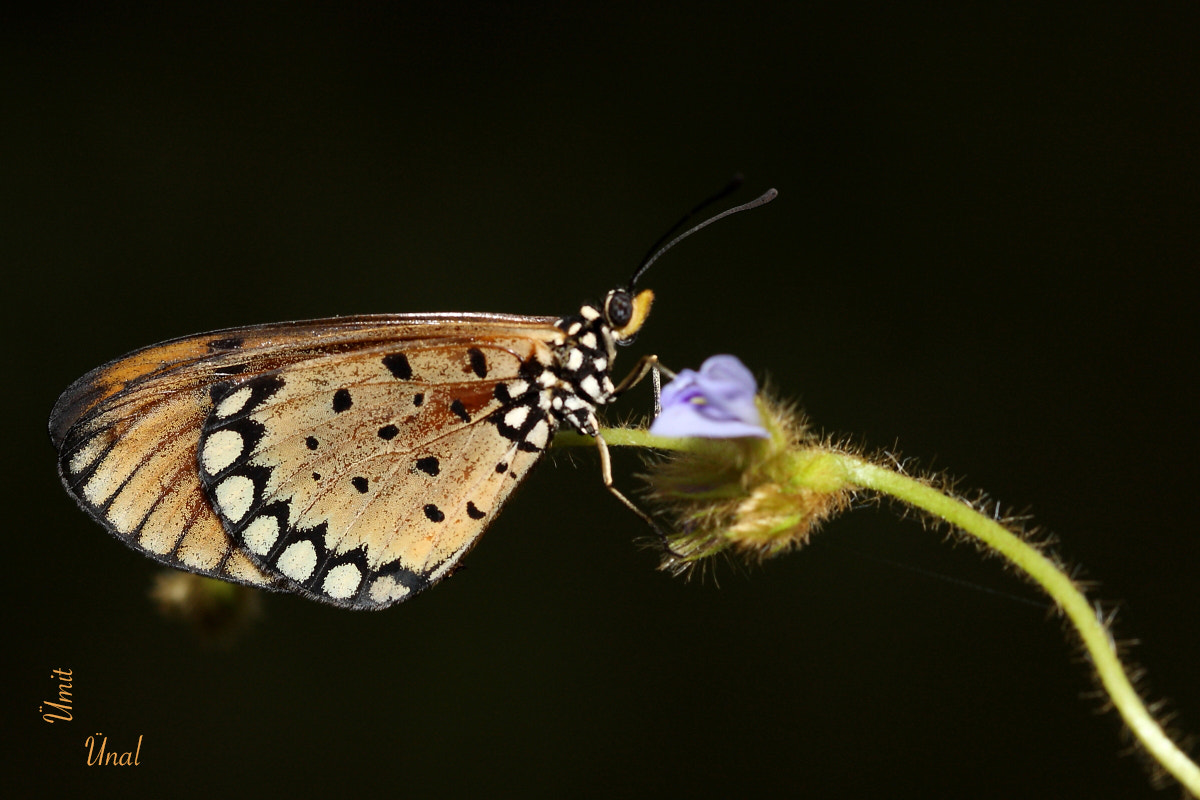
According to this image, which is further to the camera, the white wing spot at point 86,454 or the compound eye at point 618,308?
the compound eye at point 618,308

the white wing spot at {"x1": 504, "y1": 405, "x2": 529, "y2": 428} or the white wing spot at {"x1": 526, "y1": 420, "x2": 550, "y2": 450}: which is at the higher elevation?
the white wing spot at {"x1": 504, "y1": 405, "x2": 529, "y2": 428}

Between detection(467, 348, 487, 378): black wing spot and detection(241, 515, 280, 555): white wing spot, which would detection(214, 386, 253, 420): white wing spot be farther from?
detection(467, 348, 487, 378): black wing spot

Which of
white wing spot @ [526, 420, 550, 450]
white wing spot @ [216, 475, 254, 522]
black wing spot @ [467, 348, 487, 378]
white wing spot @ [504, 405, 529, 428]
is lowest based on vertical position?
white wing spot @ [216, 475, 254, 522]

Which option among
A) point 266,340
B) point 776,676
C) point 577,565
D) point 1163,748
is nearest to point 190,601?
point 266,340

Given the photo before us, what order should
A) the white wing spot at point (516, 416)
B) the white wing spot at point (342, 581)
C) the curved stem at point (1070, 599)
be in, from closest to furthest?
the curved stem at point (1070, 599) < the white wing spot at point (342, 581) < the white wing spot at point (516, 416)

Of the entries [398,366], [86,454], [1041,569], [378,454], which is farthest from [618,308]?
[86,454]

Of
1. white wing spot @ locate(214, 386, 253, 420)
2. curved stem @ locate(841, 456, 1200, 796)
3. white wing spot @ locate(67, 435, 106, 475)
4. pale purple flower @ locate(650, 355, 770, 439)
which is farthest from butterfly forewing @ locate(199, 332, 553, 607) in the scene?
curved stem @ locate(841, 456, 1200, 796)

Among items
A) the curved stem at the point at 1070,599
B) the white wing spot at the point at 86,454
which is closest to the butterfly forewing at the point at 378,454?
the white wing spot at the point at 86,454

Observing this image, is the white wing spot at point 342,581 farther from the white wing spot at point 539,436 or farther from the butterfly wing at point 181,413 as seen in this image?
the white wing spot at point 539,436

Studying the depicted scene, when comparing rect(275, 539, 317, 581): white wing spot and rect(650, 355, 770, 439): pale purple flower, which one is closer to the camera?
rect(650, 355, 770, 439): pale purple flower
